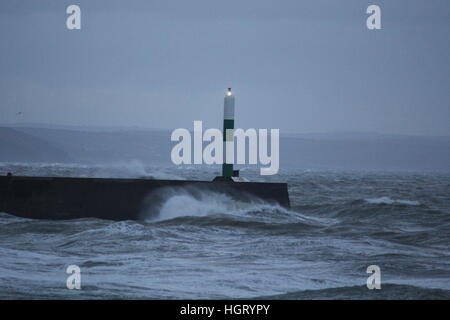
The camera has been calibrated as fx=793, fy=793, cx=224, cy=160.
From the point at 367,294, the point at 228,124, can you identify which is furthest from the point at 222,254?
the point at 228,124

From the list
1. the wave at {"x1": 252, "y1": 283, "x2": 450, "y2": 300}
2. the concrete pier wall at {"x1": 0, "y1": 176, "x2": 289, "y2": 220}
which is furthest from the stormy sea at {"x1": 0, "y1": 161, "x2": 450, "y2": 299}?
the concrete pier wall at {"x1": 0, "y1": 176, "x2": 289, "y2": 220}

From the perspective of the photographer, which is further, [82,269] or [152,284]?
[82,269]

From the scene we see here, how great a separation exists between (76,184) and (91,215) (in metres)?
0.72

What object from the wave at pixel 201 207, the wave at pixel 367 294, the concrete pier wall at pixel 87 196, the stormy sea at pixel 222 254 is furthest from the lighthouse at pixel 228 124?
the wave at pixel 367 294

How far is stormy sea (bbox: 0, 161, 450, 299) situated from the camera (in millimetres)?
8523

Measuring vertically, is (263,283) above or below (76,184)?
below

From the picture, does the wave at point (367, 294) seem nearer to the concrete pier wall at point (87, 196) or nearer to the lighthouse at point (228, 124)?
the lighthouse at point (228, 124)

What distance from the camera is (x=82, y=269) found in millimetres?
9711

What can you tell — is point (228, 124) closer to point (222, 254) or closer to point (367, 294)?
point (222, 254)

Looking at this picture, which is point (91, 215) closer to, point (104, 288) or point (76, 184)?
point (76, 184)

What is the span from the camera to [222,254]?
11.6m

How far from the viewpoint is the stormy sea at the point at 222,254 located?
852cm

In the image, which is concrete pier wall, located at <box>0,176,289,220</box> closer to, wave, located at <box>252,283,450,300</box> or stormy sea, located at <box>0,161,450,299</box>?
stormy sea, located at <box>0,161,450,299</box>
